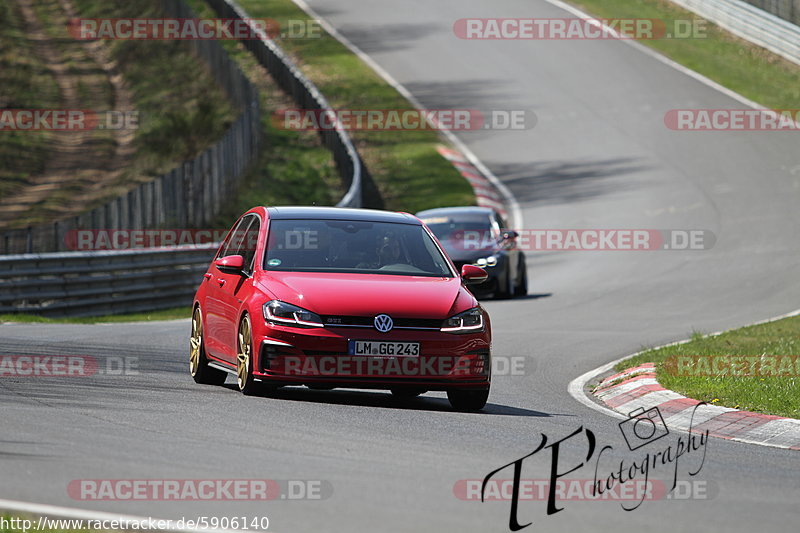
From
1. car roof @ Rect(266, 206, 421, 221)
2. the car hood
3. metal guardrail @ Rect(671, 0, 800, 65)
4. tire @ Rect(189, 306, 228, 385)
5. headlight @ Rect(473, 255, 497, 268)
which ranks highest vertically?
car roof @ Rect(266, 206, 421, 221)

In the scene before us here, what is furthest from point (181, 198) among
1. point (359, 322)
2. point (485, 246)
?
point (359, 322)

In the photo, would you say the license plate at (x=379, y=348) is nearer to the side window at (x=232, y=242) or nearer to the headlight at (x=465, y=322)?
the headlight at (x=465, y=322)

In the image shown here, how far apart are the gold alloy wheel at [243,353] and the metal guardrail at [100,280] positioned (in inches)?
386

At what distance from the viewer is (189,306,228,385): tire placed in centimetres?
1212

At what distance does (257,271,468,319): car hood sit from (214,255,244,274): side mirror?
1.07 feet

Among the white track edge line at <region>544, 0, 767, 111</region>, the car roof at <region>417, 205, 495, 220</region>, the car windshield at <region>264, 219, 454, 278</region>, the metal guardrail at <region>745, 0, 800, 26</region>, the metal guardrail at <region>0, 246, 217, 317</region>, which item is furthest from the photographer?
the metal guardrail at <region>745, 0, 800, 26</region>

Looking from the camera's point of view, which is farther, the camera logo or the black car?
the black car

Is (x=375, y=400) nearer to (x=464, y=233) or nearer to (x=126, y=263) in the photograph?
(x=126, y=263)

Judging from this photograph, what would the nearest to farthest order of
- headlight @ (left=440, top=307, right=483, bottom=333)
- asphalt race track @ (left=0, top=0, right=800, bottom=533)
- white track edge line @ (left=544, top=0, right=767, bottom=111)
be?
1. asphalt race track @ (left=0, top=0, right=800, bottom=533)
2. headlight @ (left=440, top=307, right=483, bottom=333)
3. white track edge line @ (left=544, top=0, right=767, bottom=111)

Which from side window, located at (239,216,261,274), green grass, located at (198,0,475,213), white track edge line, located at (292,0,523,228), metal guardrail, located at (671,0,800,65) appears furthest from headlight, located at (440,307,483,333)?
metal guardrail, located at (671,0,800,65)

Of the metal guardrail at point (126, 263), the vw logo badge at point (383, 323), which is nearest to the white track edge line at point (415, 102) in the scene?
the metal guardrail at point (126, 263)

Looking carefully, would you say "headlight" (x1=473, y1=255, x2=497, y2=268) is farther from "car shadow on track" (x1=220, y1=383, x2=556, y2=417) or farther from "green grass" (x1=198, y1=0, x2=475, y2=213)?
"green grass" (x1=198, y1=0, x2=475, y2=213)

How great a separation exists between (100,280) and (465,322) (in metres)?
11.8

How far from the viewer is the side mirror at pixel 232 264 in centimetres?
1128
